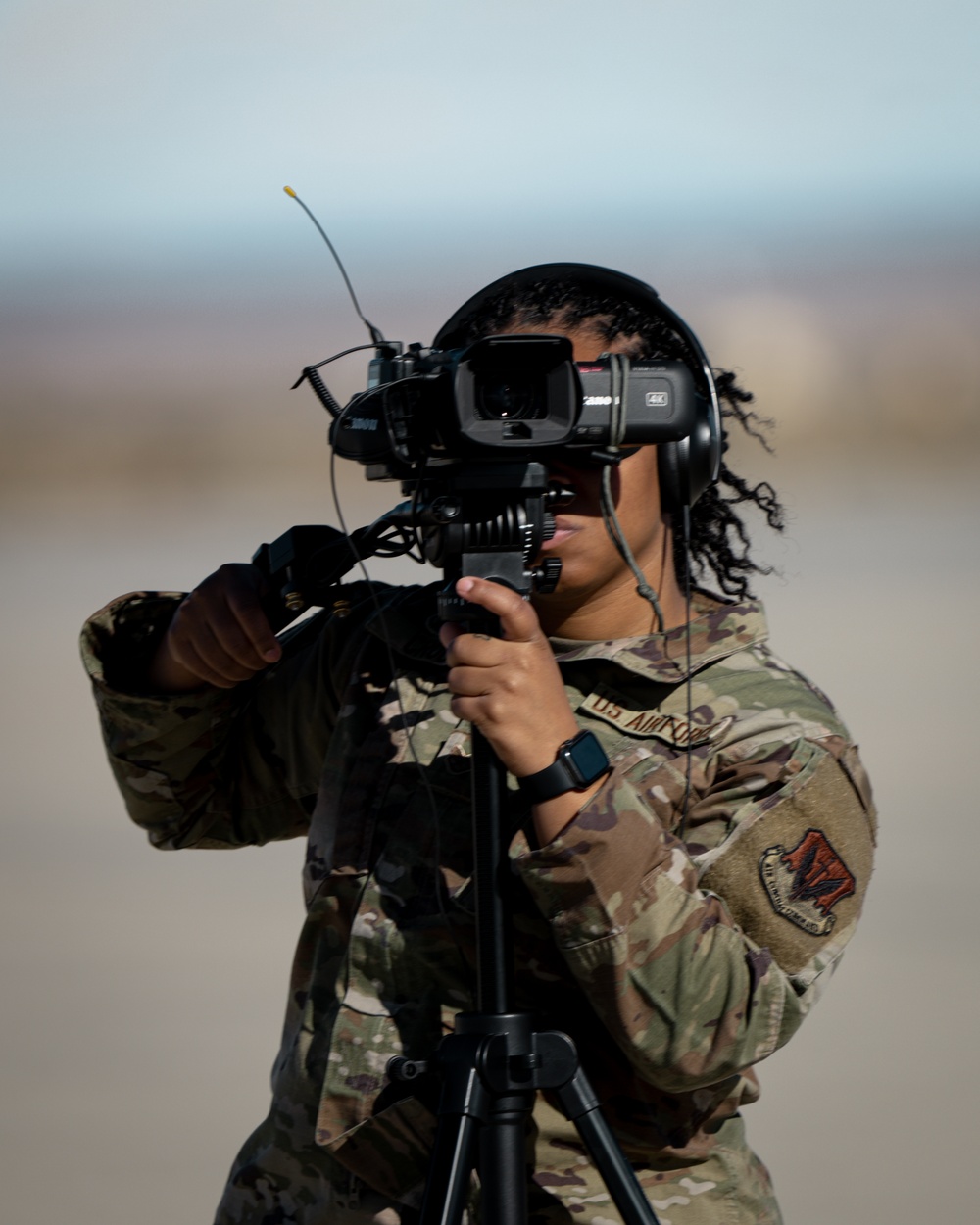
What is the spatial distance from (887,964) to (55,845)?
3248 mm

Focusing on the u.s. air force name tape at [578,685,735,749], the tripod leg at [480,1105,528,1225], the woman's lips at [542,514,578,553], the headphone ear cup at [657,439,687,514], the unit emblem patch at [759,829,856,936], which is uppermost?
the headphone ear cup at [657,439,687,514]

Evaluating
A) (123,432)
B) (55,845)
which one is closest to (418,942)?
(55,845)

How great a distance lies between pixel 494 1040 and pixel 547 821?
22 centimetres

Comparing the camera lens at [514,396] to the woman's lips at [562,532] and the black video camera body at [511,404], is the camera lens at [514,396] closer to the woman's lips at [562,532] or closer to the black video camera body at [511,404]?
the black video camera body at [511,404]

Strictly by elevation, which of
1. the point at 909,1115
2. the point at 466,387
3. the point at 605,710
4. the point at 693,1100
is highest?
the point at 466,387

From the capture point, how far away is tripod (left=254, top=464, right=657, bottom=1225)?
1.59 metres

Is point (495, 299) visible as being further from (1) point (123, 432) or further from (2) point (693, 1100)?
(1) point (123, 432)

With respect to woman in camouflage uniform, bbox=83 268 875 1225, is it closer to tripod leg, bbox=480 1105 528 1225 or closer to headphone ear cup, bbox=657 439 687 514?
headphone ear cup, bbox=657 439 687 514

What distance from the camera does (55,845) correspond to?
644 cm

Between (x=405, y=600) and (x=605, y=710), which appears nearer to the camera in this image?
(x=605, y=710)

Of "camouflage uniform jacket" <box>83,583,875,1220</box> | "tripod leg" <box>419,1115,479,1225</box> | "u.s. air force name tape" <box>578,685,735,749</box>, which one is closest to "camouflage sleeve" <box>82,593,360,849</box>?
"camouflage uniform jacket" <box>83,583,875,1220</box>

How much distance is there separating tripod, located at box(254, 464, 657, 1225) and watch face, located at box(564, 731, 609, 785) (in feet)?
0.25

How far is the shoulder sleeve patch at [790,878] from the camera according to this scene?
166cm

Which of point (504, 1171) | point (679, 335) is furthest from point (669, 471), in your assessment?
point (504, 1171)
